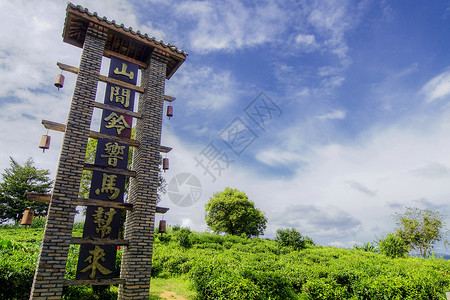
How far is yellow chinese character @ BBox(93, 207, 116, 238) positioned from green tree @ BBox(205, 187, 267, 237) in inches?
935

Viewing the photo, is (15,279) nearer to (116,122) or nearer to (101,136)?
(101,136)

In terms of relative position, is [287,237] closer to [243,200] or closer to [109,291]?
[243,200]

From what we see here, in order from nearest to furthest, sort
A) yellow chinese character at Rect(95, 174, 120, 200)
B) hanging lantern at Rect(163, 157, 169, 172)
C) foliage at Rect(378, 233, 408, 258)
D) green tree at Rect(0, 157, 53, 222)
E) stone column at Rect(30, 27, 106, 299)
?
stone column at Rect(30, 27, 106, 299) < yellow chinese character at Rect(95, 174, 120, 200) < hanging lantern at Rect(163, 157, 169, 172) < foliage at Rect(378, 233, 408, 258) < green tree at Rect(0, 157, 53, 222)

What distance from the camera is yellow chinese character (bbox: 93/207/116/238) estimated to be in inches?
248

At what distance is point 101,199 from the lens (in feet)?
21.1

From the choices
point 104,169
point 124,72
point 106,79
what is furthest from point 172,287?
point 124,72

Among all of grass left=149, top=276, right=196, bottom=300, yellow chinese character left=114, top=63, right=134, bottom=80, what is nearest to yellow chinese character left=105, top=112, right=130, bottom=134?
yellow chinese character left=114, top=63, right=134, bottom=80

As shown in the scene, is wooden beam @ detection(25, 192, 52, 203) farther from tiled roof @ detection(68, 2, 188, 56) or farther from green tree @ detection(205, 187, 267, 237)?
green tree @ detection(205, 187, 267, 237)

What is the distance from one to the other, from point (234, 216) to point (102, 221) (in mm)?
23883

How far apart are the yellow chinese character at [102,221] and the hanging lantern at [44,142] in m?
2.02

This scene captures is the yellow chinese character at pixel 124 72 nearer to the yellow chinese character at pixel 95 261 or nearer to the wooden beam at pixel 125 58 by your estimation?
the wooden beam at pixel 125 58

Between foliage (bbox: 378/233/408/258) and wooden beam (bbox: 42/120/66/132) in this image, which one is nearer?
wooden beam (bbox: 42/120/66/132)

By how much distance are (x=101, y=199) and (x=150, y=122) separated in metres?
2.46

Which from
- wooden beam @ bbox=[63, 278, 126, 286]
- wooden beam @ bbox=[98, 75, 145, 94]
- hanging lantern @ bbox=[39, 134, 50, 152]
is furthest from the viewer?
wooden beam @ bbox=[98, 75, 145, 94]
